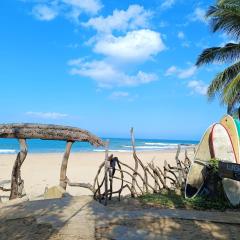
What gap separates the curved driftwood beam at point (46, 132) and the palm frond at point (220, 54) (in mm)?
8462

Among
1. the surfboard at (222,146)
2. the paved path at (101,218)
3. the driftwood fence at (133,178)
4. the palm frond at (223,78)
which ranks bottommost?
the paved path at (101,218)

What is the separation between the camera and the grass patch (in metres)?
9.11

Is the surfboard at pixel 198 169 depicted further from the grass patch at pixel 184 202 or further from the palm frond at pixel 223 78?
the palm frond at pixel 223 78

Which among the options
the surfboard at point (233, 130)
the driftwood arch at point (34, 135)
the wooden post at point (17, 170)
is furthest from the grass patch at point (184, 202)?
the wooden post at point (17, 170)

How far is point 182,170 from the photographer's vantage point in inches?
472

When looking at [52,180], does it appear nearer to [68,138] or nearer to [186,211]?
[68,138]

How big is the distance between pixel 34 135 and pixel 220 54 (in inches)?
386

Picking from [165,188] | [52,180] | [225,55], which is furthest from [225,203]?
[52,180]

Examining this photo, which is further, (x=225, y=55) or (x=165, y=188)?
(x=225, y=55)

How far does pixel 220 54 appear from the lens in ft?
55.9

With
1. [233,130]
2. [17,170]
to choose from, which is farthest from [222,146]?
[17,170]

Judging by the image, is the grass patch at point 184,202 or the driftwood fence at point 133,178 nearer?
the grass patch at point 184,202

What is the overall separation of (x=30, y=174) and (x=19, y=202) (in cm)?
1247

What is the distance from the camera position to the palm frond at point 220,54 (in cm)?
1683
